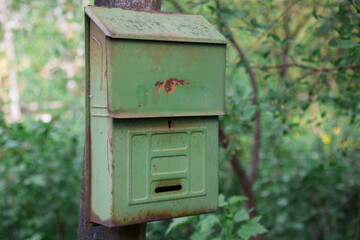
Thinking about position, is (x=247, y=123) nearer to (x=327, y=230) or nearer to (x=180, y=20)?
(x=180, y=20)

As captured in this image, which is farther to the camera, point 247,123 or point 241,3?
point 241,3

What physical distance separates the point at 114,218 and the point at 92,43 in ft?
2.16

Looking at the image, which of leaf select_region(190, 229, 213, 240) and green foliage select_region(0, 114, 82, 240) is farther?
green foliage select_region(0, 114, 82, 240)

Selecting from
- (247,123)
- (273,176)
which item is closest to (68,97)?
(273,176)

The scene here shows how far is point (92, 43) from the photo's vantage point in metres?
1.74

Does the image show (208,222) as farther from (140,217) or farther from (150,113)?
(150,113)

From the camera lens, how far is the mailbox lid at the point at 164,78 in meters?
1.62

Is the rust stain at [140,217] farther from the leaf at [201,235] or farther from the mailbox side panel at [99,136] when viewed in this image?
the leaf at [201,235]

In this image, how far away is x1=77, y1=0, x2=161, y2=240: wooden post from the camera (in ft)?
5.97

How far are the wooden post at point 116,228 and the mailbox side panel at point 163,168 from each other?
→ 5.5 inches

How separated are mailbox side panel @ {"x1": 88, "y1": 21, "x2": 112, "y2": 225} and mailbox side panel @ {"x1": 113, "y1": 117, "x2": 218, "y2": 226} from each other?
0.04 metres

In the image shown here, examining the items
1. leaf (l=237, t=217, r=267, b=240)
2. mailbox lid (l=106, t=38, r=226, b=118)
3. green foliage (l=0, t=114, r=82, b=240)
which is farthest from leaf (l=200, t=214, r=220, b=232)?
green foliage (l=0, t=114, r=82, b=240)

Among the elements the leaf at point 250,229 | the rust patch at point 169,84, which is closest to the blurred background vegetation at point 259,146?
the leaf at point 250,229

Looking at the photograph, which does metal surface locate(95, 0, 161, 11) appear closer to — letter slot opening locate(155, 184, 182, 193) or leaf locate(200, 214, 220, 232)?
letter slot opening locate(155, 184, 182, 193)
